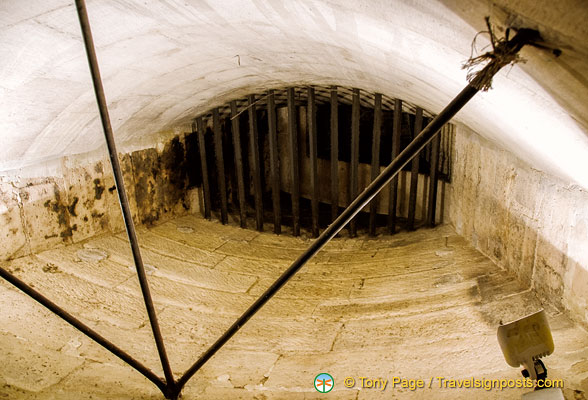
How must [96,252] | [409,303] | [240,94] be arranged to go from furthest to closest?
[240,94] < [96,252] < [409,303]

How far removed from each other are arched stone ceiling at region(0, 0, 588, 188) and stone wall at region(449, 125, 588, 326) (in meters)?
0.22

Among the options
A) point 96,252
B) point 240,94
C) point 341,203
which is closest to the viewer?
point 96,252

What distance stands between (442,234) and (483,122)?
6.01ft

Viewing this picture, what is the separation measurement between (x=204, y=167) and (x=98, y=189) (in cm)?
147

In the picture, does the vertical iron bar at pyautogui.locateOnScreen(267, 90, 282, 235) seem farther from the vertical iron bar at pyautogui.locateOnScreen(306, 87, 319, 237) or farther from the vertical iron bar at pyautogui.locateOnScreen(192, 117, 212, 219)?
the vertical iron bar at pyautogui.locateOnScreen(192, 117, 212, 219)

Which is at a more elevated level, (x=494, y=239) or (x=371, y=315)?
(x=494, y=239)

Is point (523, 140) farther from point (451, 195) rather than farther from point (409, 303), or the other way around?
point (451, 195)

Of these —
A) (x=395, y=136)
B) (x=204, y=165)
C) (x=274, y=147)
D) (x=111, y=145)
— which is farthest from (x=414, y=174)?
(x=111, y=145)

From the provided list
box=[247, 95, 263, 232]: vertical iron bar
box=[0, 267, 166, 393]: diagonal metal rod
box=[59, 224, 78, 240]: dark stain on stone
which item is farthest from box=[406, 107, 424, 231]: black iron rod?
box=[59, 224, 78, 240]: dark stain on stone

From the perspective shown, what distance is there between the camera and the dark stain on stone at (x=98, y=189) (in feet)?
14.7

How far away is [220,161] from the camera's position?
5477 mm

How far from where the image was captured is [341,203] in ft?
23.5

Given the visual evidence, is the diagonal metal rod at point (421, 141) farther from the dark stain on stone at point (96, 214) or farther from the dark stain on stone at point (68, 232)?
the dark stain on stone at point (96, 214)

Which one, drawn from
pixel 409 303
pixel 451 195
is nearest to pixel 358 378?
pixel 409 303
